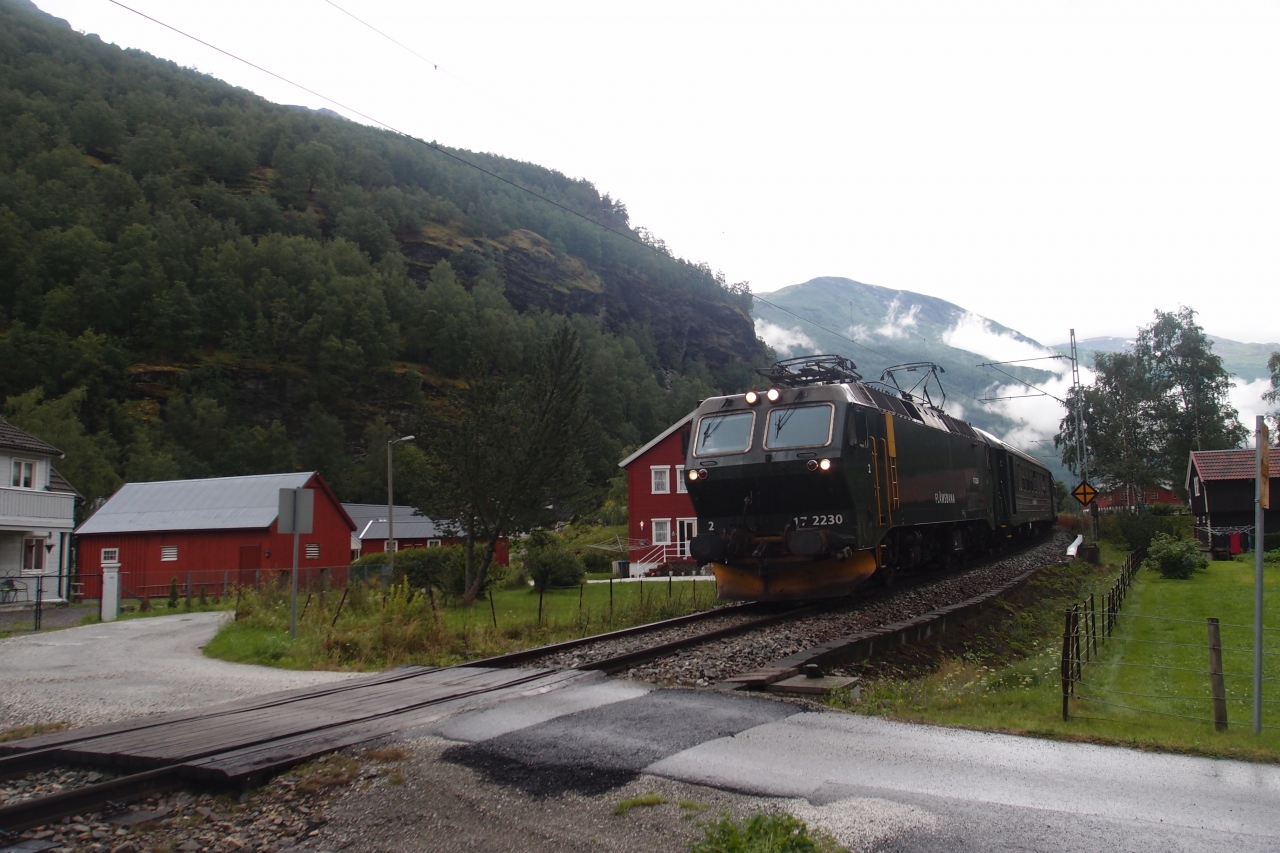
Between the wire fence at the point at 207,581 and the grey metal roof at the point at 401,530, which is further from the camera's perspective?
the grey metal roof at the point at 401,530

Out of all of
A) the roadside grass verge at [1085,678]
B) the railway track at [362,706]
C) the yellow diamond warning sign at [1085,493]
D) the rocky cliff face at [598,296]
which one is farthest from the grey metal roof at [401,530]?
the rocky cliff face at [598,296]

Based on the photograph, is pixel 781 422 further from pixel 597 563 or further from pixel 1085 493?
pixel 597 563

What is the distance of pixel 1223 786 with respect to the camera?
529cm

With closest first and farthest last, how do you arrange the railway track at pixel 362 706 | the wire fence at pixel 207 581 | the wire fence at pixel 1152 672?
the railway track at pixel 362 706, the wire fence at pixel 1152 672, the wire fence at pixel 207 581

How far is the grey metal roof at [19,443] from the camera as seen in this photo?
102 ft

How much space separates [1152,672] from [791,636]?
4895 mm

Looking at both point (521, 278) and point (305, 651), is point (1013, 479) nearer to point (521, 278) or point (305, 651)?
point (305, 651)

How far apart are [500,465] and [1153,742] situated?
1686 cm

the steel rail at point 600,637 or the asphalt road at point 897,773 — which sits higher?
the asphalt road at point 897,773

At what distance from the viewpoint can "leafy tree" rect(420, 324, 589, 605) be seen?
21656mm

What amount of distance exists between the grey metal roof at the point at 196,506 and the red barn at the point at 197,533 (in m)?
0.04

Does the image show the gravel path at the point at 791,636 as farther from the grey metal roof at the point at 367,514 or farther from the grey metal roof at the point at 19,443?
the grey metal roof at the point at 367,514

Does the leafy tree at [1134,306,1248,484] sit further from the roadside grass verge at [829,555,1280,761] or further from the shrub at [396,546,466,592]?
the shrub at [396,546,466,592]

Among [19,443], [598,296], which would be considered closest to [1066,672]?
[19,443]
